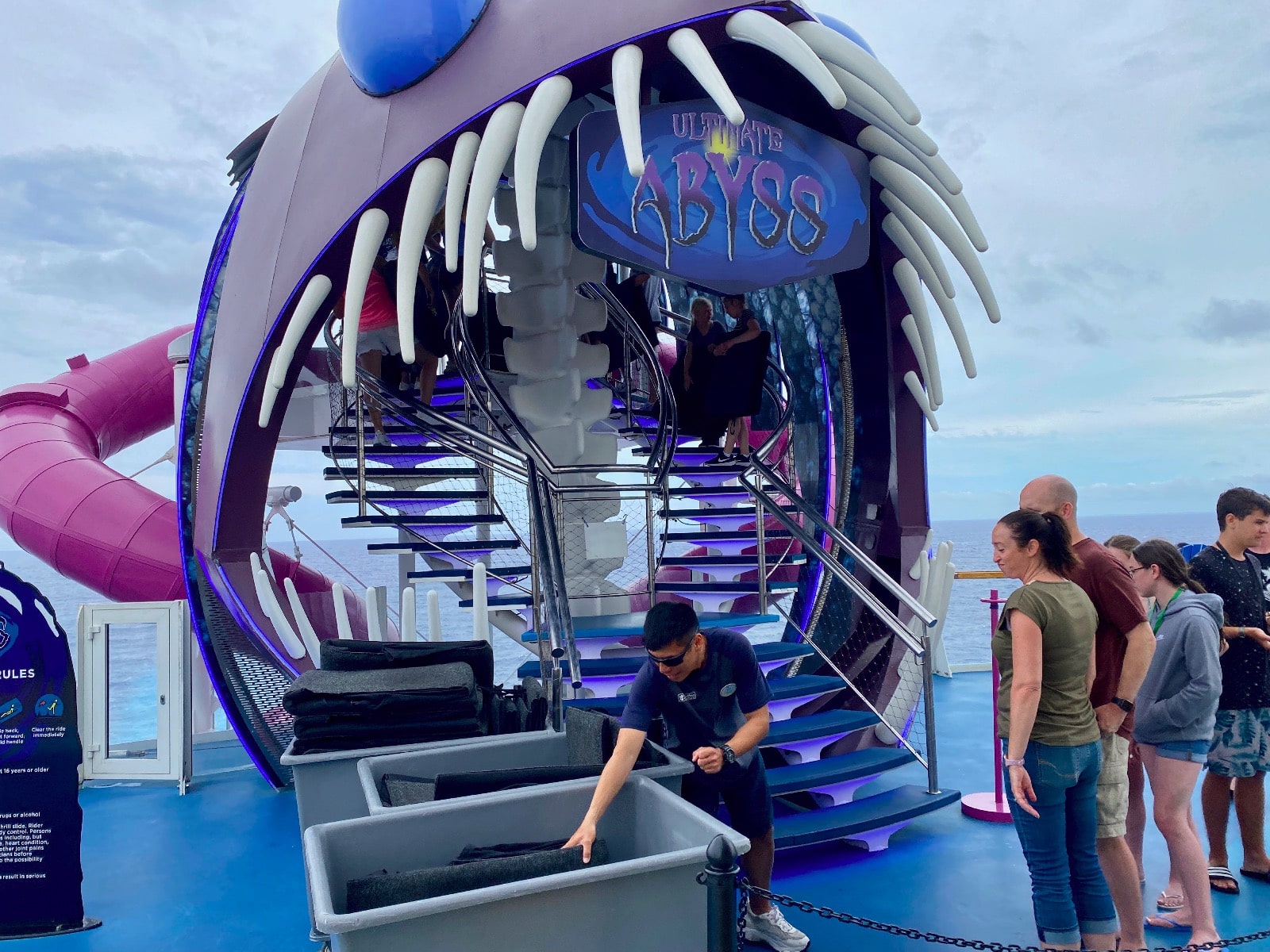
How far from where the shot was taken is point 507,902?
6.07ft

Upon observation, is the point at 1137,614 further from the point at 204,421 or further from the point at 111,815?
the point at 111,815

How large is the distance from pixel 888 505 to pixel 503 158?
2.82 meters

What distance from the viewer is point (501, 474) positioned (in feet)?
20.2

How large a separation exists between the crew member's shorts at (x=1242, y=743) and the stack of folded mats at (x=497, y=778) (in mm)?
2102

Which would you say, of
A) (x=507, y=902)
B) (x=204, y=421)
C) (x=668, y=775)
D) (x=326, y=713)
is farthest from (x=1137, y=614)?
(x=204, y=421)

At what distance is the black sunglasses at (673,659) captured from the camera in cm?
270

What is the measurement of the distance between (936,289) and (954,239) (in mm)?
422

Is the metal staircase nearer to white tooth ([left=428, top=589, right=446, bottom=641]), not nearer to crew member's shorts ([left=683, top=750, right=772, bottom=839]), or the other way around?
white tooth ([left=428, top=589, right=446, bottom=641])

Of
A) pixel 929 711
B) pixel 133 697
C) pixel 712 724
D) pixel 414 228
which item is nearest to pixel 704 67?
pixel 414 228

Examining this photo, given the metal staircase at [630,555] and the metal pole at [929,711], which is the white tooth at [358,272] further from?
the metal pole at [929,711]

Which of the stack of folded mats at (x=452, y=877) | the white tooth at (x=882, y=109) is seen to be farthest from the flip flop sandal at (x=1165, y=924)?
the white tooth at (x=882, y=109)

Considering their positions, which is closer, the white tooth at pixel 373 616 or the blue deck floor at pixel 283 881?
the blue deck floor at pixel 283 881

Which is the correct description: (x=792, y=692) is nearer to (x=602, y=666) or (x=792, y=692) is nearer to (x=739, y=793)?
(x=602, y=666)

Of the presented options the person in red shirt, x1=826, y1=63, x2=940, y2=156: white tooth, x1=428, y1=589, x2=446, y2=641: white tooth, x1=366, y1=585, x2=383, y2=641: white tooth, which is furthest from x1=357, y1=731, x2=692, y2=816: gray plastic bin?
x1=826, y1=63, x2=940, y2=156: white tooth
